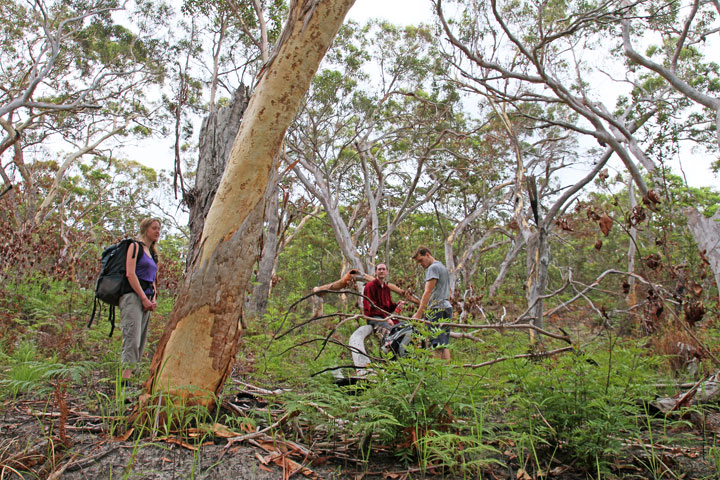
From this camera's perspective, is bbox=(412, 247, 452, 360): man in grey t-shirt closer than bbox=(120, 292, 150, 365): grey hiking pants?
No

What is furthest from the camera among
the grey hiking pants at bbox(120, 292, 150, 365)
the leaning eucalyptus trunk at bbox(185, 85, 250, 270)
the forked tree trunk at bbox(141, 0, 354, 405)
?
the grey hiking pants at bbox(120, 292, 150, 365)

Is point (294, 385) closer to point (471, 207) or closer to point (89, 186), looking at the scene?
point (471, 207)

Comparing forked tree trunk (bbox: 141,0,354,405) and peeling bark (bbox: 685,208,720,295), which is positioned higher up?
peeling bark (bbox: 685,208,720,295)

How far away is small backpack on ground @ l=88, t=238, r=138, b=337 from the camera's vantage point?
136 inches

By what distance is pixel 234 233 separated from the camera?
246 cm

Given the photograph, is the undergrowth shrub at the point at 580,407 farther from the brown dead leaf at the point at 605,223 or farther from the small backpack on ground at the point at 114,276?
the small backpack on ground at the point at 114,276

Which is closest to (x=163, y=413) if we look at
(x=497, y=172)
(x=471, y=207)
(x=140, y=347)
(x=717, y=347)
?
(x=140, y=347)

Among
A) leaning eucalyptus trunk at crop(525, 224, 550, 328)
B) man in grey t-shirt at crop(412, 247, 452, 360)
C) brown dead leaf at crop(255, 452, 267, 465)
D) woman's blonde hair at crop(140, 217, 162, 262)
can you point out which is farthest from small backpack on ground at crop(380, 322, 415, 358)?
leaning eucalyptus trunk at crop(525, 224, 550, 328)

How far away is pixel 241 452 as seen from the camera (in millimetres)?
2008

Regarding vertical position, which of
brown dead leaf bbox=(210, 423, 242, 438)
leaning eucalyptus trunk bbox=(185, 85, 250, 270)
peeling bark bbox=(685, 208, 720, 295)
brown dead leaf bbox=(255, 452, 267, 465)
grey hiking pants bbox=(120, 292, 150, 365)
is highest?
peeling bark bbox=(685, 208, 720, 295)

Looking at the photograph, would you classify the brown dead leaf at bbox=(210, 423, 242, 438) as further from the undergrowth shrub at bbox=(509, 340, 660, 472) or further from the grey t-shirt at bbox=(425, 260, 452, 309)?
the grey t-shirt at bbox=(425, 260, 452, 309)

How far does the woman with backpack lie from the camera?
3463 mm

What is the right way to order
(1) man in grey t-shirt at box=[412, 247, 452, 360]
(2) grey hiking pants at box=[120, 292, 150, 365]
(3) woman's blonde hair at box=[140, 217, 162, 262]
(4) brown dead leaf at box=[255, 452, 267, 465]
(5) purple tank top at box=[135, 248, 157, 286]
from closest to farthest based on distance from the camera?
(4) brown dead leaf at box=[255, 452, 267, 465]
(2) grey hiking pants at box=[120, 292, 150, 365]
(5) purple tank top at box=[135, 248, 157, 286]
(3) woman's blonde hair at box=[140, 217, 162, 262]
(1) man in grey t-shirt at box=[412, 247, 452, 360]

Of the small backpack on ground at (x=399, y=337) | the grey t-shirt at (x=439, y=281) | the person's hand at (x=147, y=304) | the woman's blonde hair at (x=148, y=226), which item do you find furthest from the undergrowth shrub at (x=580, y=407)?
the woman's blonde hair at (x=148, y=226)
